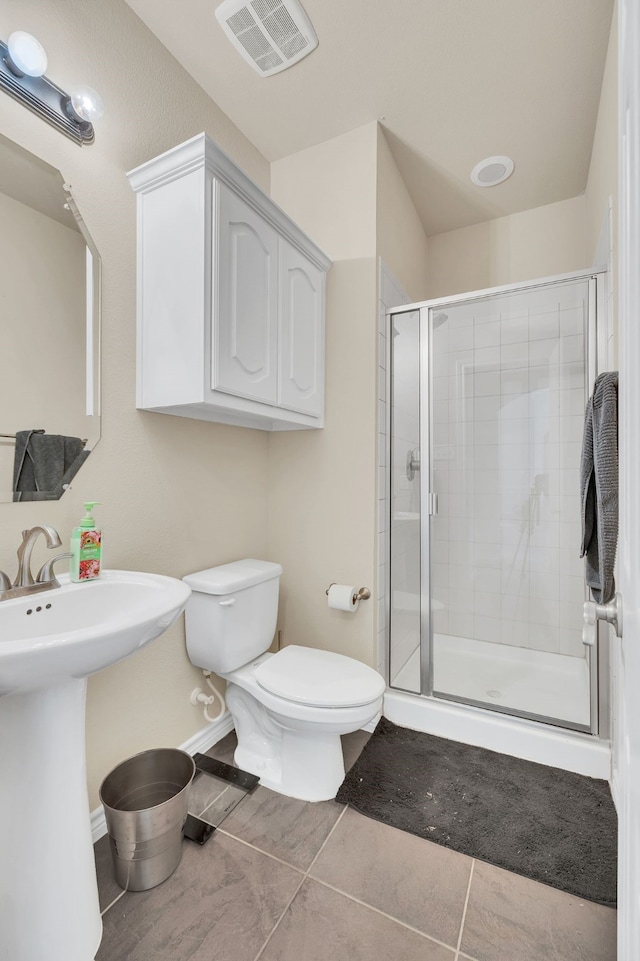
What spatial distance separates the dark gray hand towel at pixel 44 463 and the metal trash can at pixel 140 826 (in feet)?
2.70

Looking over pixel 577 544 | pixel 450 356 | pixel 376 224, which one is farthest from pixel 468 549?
pixel 376 224

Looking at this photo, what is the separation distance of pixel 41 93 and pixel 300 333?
3.43 ft

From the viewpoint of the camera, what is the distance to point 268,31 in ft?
5.24

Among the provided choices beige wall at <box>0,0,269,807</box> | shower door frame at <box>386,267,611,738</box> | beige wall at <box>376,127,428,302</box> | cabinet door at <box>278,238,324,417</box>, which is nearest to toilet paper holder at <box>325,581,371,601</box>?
shower door frame at <box>386,267,611,738</box>

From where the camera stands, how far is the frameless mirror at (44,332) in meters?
1.18

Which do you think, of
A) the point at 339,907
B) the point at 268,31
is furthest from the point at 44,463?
the point at 268,31

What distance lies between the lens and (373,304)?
2012 millimetres

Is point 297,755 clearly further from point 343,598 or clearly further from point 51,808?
point 51,808

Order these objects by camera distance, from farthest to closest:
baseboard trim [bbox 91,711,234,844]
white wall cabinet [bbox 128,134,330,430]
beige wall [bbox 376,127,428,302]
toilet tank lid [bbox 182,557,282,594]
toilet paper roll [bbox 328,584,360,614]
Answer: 1. beige wall [bbox 376,127,428,302]
2. toilet paper roll [bbox 328,584,360,614]
3. baseboard trim [bbox 91,711,234,844]
4. toilet tank lid [bbox 182,557,282,594]
5. white wall cabinet [bbox 128,134,330,430]

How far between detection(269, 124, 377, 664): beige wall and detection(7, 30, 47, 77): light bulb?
121 cm

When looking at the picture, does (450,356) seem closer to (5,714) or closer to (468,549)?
(468,549)

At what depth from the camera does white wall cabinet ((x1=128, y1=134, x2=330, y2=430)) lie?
1.41 m

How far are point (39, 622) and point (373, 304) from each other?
67.5 inches

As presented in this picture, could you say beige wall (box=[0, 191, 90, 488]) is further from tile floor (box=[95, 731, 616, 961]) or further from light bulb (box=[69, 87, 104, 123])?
tile floor (box=[95, 731, 616, 961])
